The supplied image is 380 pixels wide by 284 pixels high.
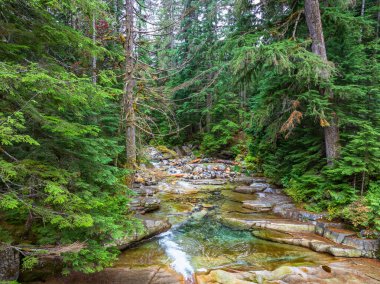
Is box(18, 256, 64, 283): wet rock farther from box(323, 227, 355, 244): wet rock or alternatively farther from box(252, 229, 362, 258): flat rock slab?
box(323, 227, 355, 244): wet rock

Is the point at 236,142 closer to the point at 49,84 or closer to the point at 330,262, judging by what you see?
the point at 330,262

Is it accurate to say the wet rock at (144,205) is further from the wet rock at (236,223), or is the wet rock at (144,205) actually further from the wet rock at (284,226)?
the wet rock at (284,226)

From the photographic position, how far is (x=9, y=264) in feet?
13.0

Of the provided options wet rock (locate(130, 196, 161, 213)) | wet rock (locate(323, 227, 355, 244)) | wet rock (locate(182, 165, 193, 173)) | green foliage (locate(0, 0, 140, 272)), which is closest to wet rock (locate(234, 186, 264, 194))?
wet rock (locate(130, 196, 161, 213))

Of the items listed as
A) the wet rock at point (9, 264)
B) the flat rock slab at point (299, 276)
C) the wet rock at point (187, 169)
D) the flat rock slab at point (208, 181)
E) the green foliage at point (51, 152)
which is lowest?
the flat rock slab at point (299, 276)

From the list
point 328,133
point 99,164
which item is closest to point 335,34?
point 328,133

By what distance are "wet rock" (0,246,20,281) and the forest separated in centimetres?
16

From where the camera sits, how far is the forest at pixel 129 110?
353 cm

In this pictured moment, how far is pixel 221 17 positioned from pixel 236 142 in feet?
36.1

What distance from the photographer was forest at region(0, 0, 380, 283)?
3529 mm

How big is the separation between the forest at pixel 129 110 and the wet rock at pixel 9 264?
6.2 inches

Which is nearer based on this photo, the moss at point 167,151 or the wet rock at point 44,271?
the wet rock at point 44,271

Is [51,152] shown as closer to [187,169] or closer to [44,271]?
[44,271]

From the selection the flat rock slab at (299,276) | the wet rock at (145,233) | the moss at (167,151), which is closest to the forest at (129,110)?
the wet rock at (145,233)
